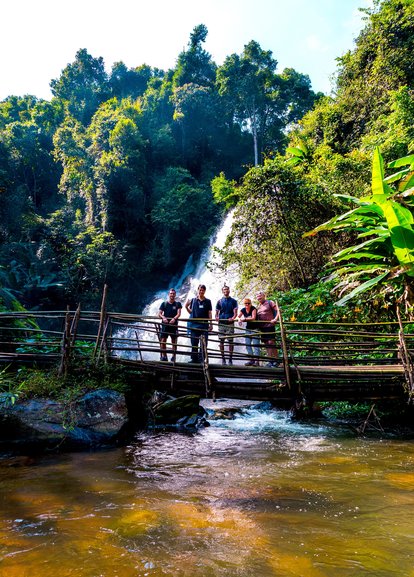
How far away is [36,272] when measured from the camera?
2156 cm

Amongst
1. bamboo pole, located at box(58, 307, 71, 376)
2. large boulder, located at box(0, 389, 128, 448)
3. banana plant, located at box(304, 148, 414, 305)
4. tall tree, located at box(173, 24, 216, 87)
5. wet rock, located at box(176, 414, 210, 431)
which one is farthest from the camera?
tall tree, located at box(173, 24, 216, 87)

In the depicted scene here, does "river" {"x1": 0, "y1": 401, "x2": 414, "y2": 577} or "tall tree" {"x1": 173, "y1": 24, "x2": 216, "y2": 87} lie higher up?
"tall tree" {"x1": 173, "y1": 24, "x2": 216, "y2": 87}

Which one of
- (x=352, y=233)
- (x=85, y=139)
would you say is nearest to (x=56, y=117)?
(x=85, y=139)

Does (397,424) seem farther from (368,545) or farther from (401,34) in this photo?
(401,34)

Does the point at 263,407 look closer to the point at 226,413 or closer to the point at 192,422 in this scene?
the point at 226,413

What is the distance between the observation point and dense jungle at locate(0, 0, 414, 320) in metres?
7.75

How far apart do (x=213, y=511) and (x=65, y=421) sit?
2.59m

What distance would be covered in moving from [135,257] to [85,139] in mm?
10442

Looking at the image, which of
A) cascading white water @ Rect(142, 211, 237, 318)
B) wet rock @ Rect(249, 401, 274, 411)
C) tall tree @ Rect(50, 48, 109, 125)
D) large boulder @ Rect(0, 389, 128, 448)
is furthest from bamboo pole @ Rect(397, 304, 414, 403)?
tall tree @ Rect(50, 48, 109, 125)

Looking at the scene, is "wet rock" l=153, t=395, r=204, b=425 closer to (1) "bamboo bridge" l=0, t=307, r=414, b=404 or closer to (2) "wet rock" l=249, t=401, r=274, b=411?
(1) "bamboo bridge" l=0, t=307, r=414, b=404

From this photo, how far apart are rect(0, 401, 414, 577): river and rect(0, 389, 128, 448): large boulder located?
0.31m

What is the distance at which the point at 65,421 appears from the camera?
194 inches

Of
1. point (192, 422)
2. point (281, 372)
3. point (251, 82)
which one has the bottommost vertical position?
point (192, 422)

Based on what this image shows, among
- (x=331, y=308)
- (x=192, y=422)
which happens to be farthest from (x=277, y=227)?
(x=192, y=422)
